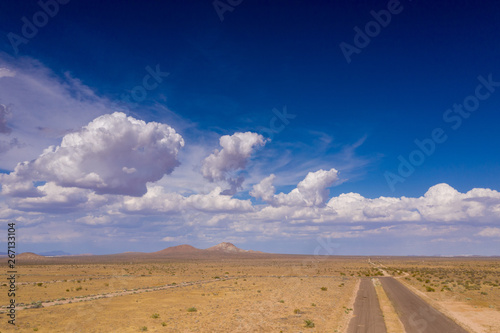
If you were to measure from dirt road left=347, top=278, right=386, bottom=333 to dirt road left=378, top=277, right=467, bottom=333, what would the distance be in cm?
175

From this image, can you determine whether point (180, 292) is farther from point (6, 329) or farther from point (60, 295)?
point (6, 329)

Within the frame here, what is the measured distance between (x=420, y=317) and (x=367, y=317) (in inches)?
186

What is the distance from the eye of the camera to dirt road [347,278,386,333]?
76.9ft

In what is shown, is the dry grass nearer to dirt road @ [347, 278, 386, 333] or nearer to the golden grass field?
the golden grass field

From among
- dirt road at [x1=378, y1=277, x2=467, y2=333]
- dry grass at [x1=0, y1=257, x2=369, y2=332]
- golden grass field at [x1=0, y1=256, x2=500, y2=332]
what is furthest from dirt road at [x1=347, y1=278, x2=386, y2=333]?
dirt road at [x1=378, y1=277, x2=467, y2=333]

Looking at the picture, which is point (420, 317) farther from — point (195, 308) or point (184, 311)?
point (184, 311)

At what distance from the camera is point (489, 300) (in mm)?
37906

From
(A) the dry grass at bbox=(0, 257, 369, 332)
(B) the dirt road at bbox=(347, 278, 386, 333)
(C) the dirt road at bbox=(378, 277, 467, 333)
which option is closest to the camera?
(B) the dirt road at bbox=(347, 278, 386, 333)

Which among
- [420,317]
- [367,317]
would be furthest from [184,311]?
[420,317]

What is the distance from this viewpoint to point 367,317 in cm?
2745

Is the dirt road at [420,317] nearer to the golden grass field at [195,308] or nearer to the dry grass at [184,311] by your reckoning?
the golden grass field at [195,308]

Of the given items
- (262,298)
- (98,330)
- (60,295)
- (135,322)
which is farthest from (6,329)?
(262,298)

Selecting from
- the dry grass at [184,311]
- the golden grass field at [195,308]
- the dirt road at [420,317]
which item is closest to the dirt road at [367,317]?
the golden grass field at [195,308]

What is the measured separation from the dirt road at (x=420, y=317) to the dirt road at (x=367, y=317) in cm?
175
